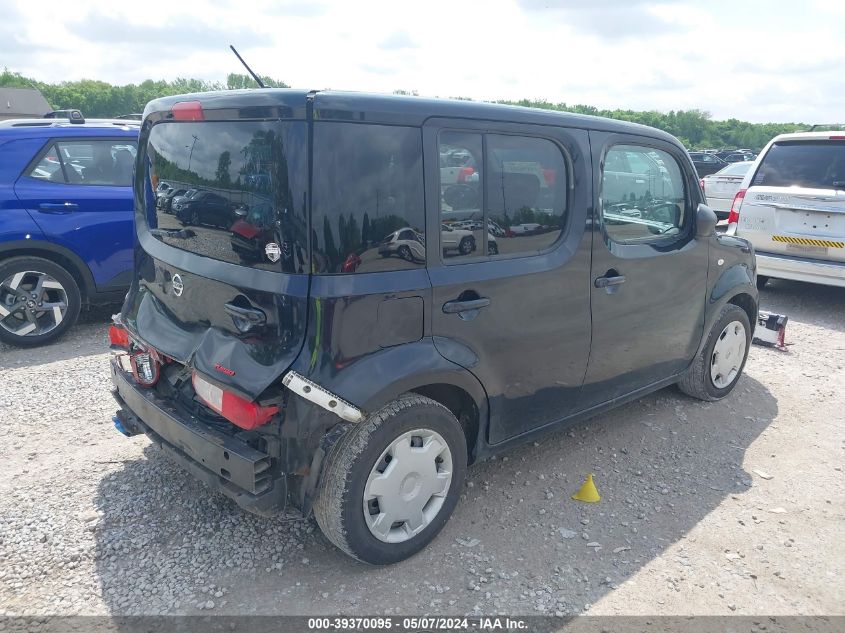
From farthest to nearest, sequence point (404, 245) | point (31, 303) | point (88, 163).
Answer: point (88, 163)
point (31, 303)
point (404, 245)

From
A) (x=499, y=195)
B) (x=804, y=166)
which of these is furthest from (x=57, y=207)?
(x=804, y=166)

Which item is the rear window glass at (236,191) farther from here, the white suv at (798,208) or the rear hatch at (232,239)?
the white suv at (798,208)

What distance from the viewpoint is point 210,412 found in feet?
9.46

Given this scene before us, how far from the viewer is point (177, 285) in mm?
2998

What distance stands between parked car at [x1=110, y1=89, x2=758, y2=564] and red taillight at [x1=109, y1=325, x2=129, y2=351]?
0.01 metres

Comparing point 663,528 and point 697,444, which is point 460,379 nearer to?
point 663,528

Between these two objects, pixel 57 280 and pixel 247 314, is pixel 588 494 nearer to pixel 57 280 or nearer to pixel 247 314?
pixel 247 314

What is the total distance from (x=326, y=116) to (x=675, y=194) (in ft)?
8.50

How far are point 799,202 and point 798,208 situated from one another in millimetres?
63

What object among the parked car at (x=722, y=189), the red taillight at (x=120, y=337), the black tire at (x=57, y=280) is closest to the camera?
the red taillight at (x=120, y=337)

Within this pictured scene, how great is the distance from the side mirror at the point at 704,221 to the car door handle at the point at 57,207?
5.01 meters

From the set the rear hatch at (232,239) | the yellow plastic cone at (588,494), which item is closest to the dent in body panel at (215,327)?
the rear hatch at (232,239)

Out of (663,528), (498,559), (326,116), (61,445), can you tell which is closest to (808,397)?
(663,528)

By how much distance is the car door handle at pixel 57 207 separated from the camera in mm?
5594
